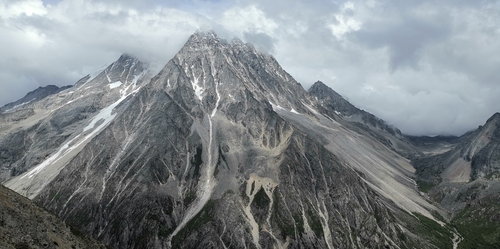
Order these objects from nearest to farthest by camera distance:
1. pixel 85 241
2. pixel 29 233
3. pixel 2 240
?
1. pixel 2 240
2. pixel 29 233
3. pixel 85 241

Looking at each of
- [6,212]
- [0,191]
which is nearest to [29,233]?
[6,212]

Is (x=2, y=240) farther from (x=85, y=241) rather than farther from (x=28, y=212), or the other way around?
(x=85, y=241)

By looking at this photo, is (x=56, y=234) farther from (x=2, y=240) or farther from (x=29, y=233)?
(x=2, y=240)

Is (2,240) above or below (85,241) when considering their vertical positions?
above

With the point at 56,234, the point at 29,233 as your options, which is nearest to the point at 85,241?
the point at 56,234

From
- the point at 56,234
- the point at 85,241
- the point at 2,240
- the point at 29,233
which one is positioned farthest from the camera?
the point at 85,241

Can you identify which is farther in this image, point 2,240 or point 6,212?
point 6,212
